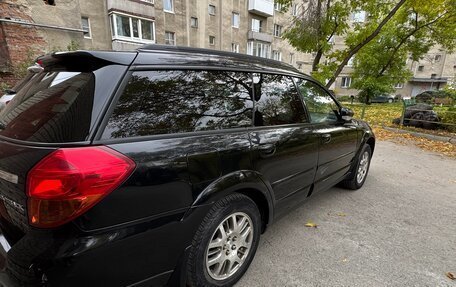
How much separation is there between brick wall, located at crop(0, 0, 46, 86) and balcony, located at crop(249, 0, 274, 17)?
19.5 metres

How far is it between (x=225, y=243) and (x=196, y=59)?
4.69ft

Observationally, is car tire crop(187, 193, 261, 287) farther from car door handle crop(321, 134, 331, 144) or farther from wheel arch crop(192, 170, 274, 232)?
car door handle crop(321, 134, 331, 144)

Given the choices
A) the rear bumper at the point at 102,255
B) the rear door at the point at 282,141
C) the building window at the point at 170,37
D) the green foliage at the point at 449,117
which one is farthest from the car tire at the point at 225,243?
the building window at the point at 170,37

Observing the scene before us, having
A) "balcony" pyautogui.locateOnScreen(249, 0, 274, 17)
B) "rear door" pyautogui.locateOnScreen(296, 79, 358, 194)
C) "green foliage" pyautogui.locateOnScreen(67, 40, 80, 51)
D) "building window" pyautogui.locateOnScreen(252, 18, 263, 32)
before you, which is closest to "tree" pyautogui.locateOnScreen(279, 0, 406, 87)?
"rear door" pyautogui.locateOnScreen(296, 79, 358, 194)

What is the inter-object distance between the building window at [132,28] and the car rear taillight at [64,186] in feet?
59.5

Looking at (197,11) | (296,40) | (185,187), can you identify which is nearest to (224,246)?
(185,187)

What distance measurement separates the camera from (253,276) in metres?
2.24

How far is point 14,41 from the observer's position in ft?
30.2

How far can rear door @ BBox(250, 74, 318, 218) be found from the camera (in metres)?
2.22

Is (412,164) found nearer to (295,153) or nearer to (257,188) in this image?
(295,153)

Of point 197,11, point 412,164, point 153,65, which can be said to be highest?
point 197,11

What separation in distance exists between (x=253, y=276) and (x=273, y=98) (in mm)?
1660

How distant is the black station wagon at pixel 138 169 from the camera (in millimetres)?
1252

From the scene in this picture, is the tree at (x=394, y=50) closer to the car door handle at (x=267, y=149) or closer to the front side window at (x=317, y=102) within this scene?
the front side window at (x=317, y=102)
